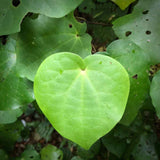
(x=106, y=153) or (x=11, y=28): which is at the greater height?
(x=11, y=28)

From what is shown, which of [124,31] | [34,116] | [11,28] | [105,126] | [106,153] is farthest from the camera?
[34,116]

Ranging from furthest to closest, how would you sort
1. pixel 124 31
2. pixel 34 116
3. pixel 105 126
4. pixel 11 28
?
pixel 34 116 → pixel 124 31 → pixel 11 28 → pixel 105 126

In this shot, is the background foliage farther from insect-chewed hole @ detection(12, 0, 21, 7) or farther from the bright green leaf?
the bright green leaf

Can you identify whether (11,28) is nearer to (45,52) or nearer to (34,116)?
(45,52)

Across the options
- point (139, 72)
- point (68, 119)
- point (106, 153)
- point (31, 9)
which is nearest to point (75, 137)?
point (68, 119)

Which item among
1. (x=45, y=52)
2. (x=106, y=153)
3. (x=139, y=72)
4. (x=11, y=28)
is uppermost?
(x=11, y=28)

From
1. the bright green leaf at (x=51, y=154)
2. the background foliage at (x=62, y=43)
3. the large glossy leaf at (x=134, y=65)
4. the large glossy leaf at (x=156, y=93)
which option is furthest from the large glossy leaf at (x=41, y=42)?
the bright green leaf at (x=51, y=154)

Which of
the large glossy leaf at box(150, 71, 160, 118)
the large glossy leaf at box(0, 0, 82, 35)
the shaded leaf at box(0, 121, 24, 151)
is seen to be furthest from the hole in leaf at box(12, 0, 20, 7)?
the shaded leaf at box(0, 121, 24, 151)
